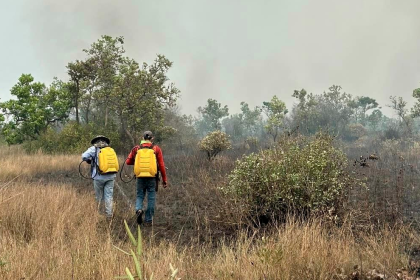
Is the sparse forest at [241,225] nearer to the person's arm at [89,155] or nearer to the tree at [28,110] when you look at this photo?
the person's arm at [89,155]

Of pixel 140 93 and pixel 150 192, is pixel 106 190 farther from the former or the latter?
pixel 140 93

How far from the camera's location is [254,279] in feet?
9.30

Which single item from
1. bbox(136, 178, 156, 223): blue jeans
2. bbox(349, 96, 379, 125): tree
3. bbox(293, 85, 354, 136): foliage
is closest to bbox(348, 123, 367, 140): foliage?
bbox(293, 85, 354, 136): foliage

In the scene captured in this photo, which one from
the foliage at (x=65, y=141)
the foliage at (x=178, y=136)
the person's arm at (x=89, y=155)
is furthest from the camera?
the foliage at (x=178, y=136)

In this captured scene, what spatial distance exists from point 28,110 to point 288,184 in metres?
23.4

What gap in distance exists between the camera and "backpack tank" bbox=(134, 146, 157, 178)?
20.0 ft

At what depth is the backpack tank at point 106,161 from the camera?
631 centimetres

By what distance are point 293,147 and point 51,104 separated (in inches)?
965

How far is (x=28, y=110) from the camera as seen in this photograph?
23.4m

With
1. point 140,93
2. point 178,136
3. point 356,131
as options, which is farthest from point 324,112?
point 140,93

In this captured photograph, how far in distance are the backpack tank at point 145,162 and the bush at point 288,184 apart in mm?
1538

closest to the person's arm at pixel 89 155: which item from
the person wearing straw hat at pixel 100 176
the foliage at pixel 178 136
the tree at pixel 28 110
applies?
the person wearing straw hat at pixel 100 176

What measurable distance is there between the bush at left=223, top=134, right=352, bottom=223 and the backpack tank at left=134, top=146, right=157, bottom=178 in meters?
1.54

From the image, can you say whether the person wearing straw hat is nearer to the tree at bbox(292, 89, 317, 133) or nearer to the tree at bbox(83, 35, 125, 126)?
the tree at bbox(83, 35, 125, 126)
